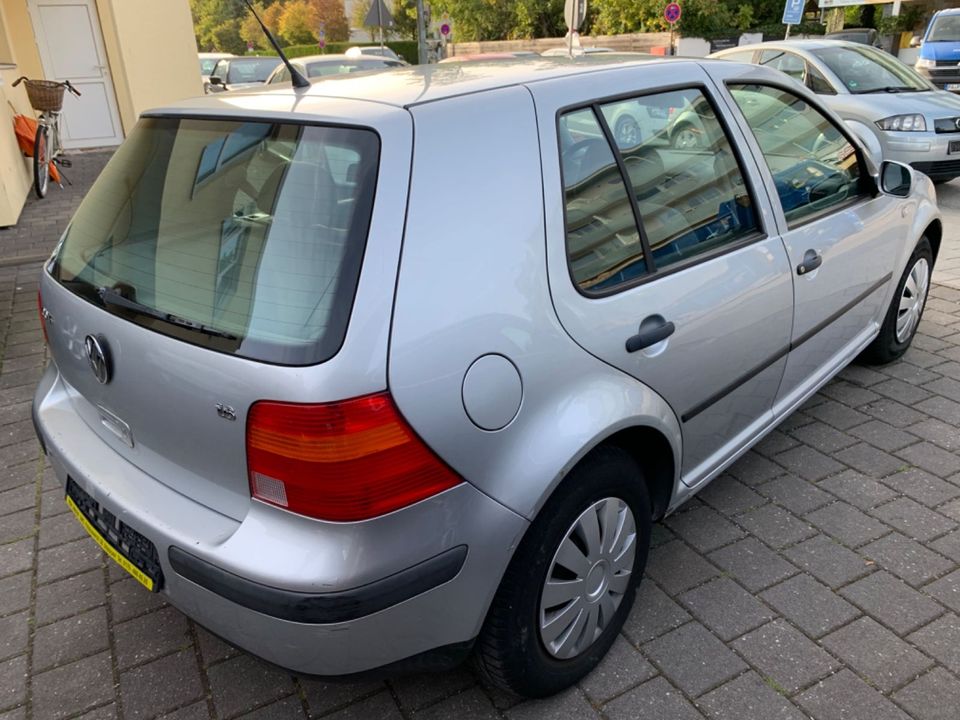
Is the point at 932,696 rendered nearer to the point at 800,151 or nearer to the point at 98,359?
the point at 800,151

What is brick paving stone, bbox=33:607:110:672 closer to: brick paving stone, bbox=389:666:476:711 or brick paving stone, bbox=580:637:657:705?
brick paving stone, bbox=389:666:476:711

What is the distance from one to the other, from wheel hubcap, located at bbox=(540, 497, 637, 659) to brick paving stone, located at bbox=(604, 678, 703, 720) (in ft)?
0.58

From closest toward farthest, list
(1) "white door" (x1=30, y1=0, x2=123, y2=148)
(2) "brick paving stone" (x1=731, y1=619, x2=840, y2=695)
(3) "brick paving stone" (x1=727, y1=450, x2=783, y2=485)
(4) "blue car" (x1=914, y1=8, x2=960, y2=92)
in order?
(2) "brick paving stone" (x1=731, y1=619, x2=840, y2=695), (3) "brick paving stone" (x1=727, y1=450, x2=783, y2=485), (1) "white door" (x1=30, y1=0, x2=123, y2=148), (4) "blue car" (x1=914, y1=8, x2=960, y2=92)

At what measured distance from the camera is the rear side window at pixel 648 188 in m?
2.03

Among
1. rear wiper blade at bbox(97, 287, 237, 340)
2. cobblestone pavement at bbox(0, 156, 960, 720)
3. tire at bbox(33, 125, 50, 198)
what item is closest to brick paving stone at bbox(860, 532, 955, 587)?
cobblestone pavement at bbox(0, 156, 960, 720)

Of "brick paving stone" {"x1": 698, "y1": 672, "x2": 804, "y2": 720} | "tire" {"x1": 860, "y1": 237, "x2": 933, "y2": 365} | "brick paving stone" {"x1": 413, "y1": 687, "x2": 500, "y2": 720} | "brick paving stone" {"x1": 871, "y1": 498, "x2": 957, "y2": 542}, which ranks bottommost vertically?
"brick paving stone" {"x1": 871, "y1": 498, "x2": 957, "y2": 542}

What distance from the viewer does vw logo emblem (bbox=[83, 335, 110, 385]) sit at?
1924mm

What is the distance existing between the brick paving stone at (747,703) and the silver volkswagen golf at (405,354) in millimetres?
328

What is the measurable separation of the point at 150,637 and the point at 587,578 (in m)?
1.40

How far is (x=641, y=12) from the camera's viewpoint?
3019 cm

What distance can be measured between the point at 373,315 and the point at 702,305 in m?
1.16

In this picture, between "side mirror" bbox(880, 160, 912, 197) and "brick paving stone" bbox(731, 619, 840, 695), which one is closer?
"brick paving stone" bbox(731, 619, 840, 695)

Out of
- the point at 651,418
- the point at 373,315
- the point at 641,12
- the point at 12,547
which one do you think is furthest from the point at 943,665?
the point at 641,12

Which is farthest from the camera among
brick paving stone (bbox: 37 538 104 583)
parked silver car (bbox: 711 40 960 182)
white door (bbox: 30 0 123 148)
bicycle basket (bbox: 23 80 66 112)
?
white door (bbox: 30 0 123 148)
